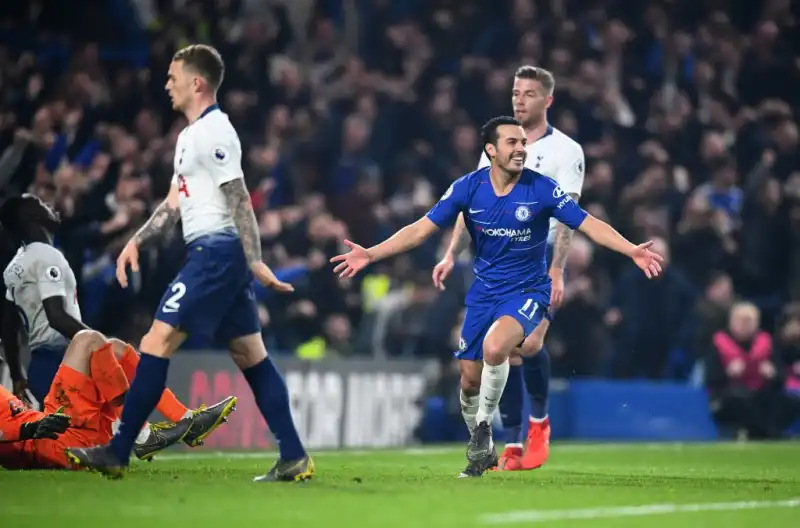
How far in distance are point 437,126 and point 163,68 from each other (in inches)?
172

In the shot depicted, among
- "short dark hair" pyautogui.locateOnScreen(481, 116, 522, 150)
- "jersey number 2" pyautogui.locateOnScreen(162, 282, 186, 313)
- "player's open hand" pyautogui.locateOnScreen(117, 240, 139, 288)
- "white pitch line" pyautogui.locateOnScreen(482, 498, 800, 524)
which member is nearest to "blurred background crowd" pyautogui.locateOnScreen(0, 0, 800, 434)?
"player's open hand" pyautogui.locateOnScreen(117, 240, 139, 288)

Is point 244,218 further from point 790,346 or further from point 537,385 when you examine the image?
point 790,346

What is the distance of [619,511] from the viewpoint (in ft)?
24.0

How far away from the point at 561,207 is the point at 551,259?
1.55 m

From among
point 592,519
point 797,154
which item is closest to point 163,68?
point 797,154

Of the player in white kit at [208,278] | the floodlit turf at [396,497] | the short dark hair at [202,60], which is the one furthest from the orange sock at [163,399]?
the short dark hair at [202,60]

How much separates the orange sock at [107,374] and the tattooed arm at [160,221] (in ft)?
2.66

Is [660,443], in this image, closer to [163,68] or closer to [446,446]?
[446,446]

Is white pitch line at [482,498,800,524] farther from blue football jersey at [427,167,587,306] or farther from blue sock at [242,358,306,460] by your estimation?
blue football jersey at [427,167,587,306]

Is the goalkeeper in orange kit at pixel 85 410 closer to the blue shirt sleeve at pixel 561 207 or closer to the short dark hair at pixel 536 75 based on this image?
the blue shirt sleeve at pixel 561 207

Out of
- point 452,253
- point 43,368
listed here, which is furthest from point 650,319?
point 43,368

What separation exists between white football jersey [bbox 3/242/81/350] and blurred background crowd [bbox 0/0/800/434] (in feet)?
9.58

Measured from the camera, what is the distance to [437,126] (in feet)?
63.4

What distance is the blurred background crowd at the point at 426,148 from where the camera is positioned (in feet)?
48.9
